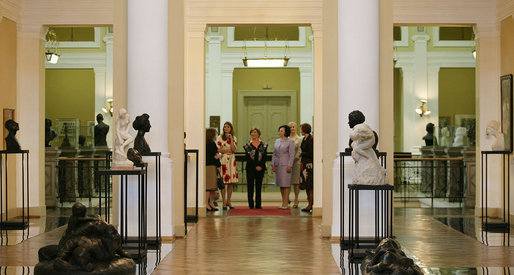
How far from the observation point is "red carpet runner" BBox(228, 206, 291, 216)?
13.6 metres

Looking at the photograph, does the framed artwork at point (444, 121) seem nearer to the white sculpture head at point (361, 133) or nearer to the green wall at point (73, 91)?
the green wall at point (73, 91)

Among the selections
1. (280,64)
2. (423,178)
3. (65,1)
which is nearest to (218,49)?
(280,64)

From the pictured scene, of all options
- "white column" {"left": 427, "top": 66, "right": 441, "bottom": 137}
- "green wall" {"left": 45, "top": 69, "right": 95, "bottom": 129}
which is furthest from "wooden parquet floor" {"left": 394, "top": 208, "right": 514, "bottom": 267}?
"green wall" {"left": 45, "top": 69, "right": 95, "bottom": 129}

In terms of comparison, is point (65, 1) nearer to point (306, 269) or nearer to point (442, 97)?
point (306, 269)

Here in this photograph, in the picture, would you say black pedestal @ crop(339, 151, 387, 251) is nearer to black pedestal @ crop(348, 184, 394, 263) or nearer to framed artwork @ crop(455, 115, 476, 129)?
black pedestal @ crop(348, 184, 394, 263)

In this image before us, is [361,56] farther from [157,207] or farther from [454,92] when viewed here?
[454,92]

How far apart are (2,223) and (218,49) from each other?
11950 mm

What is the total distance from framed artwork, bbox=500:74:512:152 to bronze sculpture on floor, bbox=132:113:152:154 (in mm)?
6577

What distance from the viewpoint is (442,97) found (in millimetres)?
23078

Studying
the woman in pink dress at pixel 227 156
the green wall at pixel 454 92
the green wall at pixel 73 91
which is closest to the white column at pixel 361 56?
the woman in pink dress at pixel 227 156

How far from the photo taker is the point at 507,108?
1269 centimetres

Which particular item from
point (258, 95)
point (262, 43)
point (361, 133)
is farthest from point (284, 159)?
point (258, 95)

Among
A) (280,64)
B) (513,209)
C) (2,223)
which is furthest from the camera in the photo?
(280,64)

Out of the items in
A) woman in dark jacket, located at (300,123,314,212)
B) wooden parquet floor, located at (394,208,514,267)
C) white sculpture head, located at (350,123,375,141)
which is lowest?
wooden parquet floor, located at (394,208,514,267)
